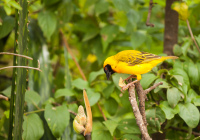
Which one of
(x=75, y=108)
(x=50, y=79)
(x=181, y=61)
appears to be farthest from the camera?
(x=50, y=79)

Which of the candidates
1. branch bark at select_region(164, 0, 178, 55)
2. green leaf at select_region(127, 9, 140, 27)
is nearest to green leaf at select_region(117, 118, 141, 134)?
branch bark at select_region(164, 0, 178, 55)

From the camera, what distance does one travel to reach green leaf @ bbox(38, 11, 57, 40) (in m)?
1.93

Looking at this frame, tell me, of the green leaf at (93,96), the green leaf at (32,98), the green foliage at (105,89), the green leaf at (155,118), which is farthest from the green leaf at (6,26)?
the green leaf at (155,118)

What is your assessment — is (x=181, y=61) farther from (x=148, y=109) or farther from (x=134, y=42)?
(x=148, y=109)

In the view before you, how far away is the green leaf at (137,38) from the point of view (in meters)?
1.96

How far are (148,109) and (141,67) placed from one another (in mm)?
324

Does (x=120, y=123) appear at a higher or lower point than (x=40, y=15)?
lower

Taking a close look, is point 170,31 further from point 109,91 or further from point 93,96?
point 93,96

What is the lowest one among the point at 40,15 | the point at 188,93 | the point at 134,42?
the point at 188,93

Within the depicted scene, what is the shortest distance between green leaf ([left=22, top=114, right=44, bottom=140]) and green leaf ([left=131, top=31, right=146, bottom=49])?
3.76 feet

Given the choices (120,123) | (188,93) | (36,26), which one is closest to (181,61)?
(188,93)

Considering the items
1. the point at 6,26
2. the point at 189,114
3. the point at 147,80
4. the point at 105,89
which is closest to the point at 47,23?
the point at 6,26

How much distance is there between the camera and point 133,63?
1584 millimetres

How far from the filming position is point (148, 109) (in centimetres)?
Result: 140
